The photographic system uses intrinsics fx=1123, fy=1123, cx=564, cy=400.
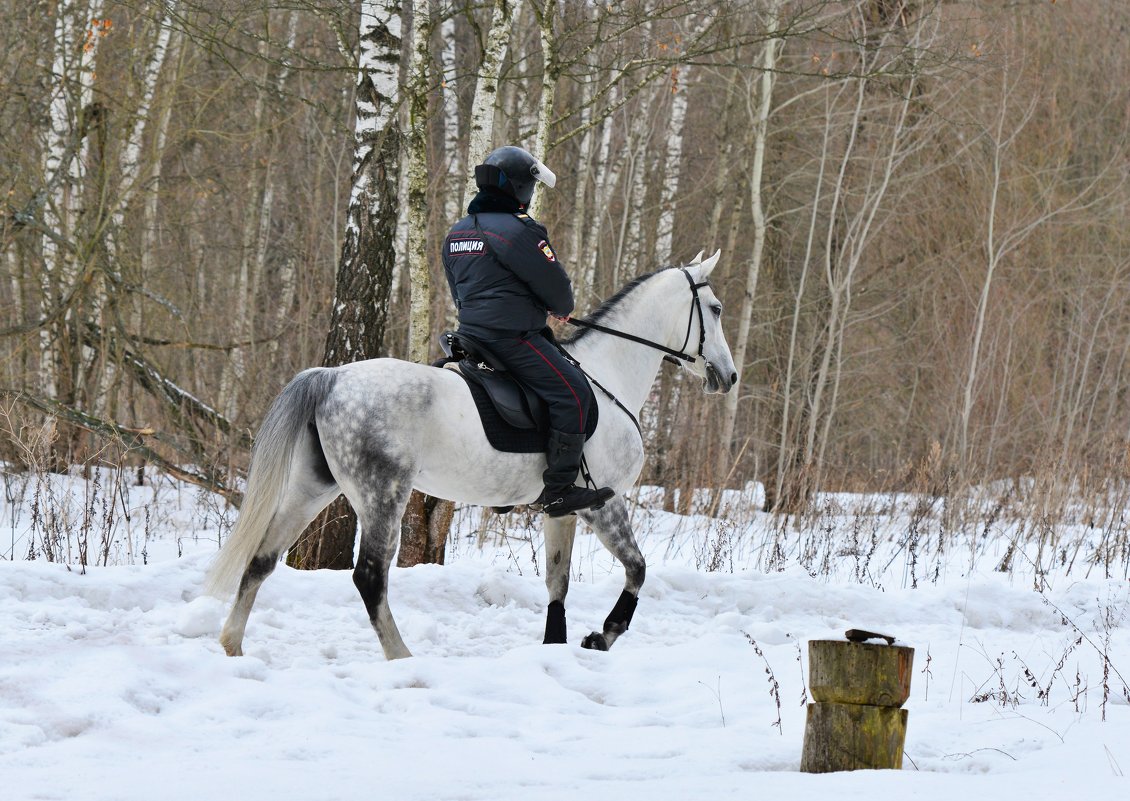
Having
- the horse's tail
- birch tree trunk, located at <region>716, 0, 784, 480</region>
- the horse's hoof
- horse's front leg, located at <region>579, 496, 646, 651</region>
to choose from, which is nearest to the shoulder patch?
the horse's tail

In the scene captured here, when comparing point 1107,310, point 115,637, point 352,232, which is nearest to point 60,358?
point 352,232

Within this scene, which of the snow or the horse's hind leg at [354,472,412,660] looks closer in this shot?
the snow

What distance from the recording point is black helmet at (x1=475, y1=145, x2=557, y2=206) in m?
6.06

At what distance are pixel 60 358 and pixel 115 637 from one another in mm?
8009

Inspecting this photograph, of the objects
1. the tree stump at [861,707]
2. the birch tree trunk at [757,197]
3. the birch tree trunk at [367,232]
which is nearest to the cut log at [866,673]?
the tree stump at [861,707]

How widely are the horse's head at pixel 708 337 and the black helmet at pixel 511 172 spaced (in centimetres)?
130

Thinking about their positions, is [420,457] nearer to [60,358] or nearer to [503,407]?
[503,407]

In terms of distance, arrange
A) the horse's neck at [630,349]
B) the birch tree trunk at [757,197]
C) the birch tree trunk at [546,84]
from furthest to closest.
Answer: the birch tree trunk at [757,197] < the birch tree trunk at [546,84] < the horse's neck at [630,349]

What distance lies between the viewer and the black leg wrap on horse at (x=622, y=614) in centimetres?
643

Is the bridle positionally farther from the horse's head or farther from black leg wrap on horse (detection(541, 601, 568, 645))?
black leg wrap on horse (detection(541, 601, 568, 645))

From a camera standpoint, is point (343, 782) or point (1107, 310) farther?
point (1107, 310)

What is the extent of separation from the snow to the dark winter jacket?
5.74 ft

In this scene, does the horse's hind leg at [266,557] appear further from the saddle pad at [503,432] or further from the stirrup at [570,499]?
the stirrup at [570,499]

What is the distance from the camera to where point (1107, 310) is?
20609mm
